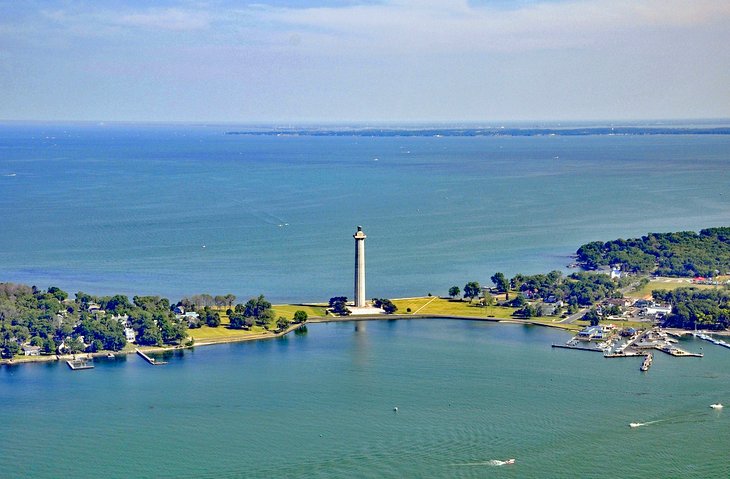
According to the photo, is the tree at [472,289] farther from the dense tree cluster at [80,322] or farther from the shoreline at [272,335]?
the dense tree cluster at [80,322]

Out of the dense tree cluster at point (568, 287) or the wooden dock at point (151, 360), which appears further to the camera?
the dense tree cluster at point (568, 287)


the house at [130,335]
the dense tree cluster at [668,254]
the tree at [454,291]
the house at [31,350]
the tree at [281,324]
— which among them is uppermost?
the dense tree cluster at [668,254]

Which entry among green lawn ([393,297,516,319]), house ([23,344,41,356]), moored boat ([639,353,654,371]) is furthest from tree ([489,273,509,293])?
house ([23,344,41,356])

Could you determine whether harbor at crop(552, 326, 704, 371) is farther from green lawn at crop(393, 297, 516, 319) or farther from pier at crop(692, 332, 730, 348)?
green lawn at crop(393, 297, 516, 319)

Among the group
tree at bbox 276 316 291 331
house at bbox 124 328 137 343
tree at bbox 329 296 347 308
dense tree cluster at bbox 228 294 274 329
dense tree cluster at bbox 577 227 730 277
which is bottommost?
house at bbox 124 328 137 343

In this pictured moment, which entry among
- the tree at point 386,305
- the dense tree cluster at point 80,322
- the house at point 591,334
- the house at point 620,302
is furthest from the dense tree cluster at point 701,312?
the dense tree cluster at point 80,322

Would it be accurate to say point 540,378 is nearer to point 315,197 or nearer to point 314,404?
point 314,404
